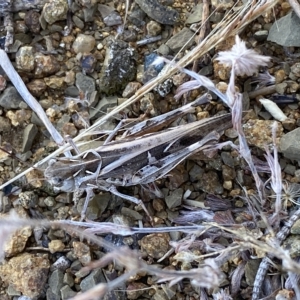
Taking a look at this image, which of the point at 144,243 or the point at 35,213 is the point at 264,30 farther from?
the point at 35,213

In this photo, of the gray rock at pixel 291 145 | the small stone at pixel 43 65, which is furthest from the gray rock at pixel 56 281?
the gray rock at pixel 291 145

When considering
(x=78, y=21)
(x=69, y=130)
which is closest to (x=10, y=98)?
(x=69, y=130)

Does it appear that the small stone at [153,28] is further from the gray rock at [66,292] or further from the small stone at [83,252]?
the gray rock at [66,292]

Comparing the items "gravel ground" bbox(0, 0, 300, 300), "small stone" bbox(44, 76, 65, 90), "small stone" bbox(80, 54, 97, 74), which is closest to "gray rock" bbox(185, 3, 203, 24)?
"gravel ground" bbox(0, 0, 300, 300)

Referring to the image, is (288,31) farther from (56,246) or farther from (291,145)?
(56,246)

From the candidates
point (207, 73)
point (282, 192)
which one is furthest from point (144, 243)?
point (207, 73)

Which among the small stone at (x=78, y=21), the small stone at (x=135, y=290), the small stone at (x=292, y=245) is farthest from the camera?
the small stone at (x=78, y=21)
